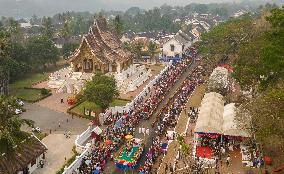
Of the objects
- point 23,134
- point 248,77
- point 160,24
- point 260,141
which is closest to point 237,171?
point 260,141

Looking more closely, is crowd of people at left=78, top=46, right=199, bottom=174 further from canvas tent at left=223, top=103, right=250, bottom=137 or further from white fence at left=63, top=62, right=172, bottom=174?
canvas tent at left=223, top=103, right=250, bottom=137

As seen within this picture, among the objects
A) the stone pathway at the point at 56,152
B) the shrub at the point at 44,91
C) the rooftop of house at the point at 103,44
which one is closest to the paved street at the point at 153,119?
the stone pathway at the point at 56,152

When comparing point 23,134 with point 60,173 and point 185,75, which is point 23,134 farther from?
point 185,75

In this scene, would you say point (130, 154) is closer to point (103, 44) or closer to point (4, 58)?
point (4, 58)

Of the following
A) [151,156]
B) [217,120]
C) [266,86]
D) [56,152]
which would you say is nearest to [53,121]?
[56,152]

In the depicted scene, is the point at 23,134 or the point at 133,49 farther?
the point at 133,49

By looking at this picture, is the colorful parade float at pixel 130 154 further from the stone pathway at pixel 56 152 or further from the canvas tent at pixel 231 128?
the canvas tent at pixel 231 128

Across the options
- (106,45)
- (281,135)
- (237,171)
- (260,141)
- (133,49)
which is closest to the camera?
(281,135)
